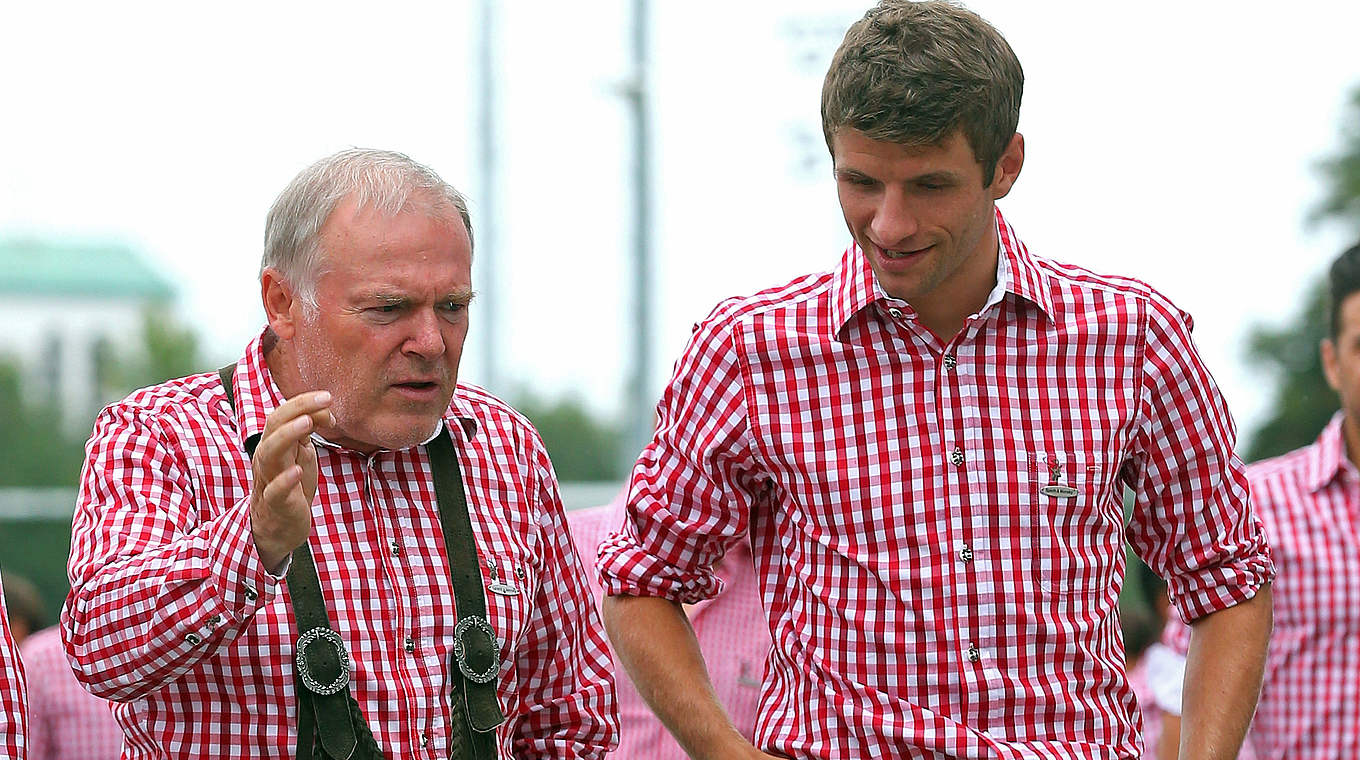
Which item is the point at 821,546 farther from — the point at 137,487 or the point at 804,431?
the point at 137,487

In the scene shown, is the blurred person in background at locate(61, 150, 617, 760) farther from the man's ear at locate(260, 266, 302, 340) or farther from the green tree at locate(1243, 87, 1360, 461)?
the green tree at locate(1243, 87, 1360, 461)

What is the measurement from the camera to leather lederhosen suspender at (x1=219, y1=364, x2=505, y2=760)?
2535 mm

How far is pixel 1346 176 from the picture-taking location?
7.79 m

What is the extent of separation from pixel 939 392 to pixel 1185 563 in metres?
0.47

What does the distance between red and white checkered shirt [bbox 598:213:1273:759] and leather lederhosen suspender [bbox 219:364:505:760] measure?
10.2 inches

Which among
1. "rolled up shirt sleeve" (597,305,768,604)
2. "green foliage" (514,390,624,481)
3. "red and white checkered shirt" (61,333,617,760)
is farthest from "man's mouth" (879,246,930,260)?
"green foliage" (514,390,624,481)

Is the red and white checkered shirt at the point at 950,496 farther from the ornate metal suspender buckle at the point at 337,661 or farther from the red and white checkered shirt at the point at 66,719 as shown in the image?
the red and white checkered shirt at the point at 66,719

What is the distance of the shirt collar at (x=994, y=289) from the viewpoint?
267cm

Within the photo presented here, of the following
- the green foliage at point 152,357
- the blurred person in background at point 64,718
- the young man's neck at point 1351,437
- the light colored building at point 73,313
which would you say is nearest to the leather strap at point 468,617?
the blurred person in background at point 64,718

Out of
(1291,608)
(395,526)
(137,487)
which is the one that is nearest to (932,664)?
(395,526)

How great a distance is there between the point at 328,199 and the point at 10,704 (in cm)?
82

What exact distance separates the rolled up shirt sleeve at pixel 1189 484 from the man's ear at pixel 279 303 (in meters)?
1.24

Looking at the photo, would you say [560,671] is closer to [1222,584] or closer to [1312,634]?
[1222,584]

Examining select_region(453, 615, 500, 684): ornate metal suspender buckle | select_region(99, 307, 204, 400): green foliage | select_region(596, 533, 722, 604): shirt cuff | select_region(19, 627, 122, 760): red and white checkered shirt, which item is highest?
select_region(596, 533, 722, 604): shirt cuff
